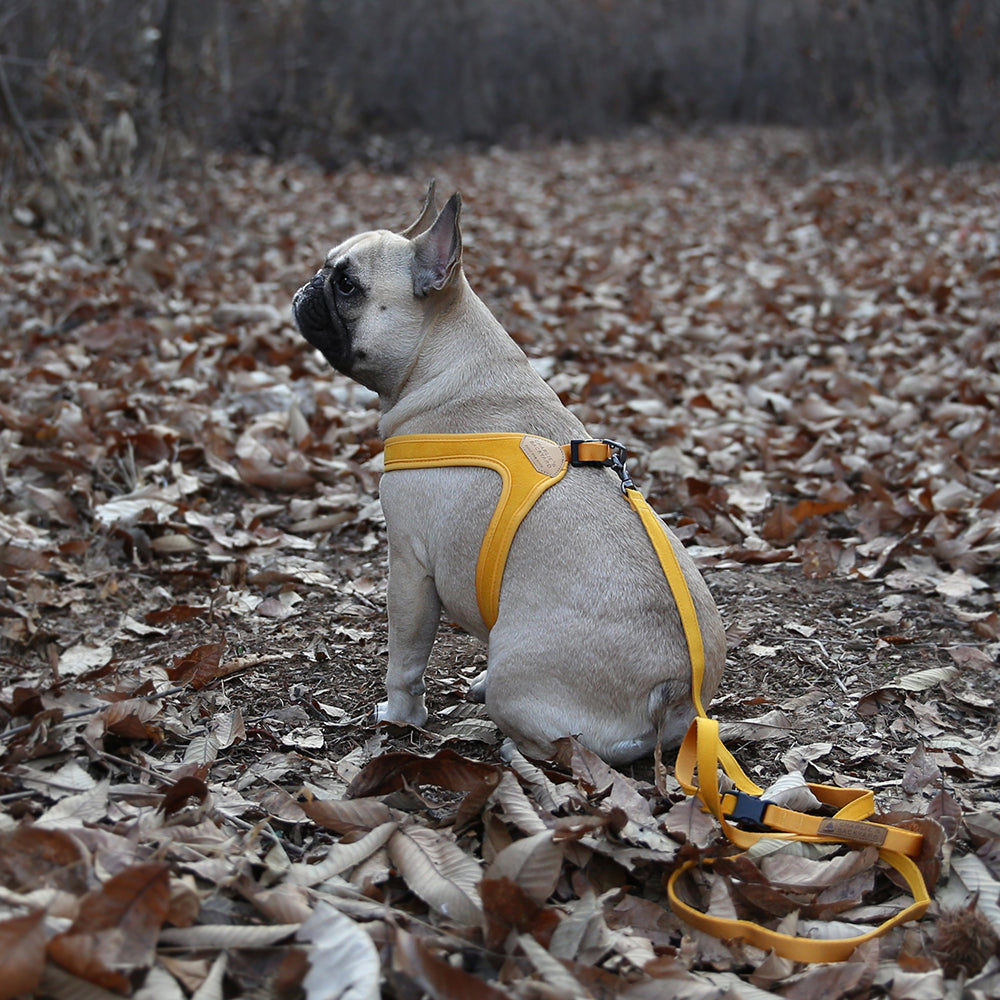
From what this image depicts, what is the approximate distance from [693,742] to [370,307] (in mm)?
1792

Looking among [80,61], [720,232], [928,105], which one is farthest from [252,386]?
[928,105]

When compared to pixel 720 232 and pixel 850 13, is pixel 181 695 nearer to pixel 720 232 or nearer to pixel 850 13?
pixel 720 232

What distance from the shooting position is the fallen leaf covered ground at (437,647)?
2.33m

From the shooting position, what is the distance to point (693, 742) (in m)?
2.99

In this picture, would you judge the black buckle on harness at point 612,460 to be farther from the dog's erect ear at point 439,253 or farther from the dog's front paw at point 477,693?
the dog's front paw at point 477,693

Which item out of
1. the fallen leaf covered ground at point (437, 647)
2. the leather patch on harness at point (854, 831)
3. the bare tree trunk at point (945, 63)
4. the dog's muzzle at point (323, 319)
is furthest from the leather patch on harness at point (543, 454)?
the bare tree trunk at point (945, 63)

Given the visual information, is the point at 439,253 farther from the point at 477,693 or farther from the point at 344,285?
the point at 477,693

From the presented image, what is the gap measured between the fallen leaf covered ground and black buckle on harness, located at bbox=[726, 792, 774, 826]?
0.30 feet

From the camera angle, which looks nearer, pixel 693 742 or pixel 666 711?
pixel 693 742

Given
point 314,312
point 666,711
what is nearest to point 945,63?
point 314,312

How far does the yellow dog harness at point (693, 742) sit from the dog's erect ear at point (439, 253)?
54 centimetres

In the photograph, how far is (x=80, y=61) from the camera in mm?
11602

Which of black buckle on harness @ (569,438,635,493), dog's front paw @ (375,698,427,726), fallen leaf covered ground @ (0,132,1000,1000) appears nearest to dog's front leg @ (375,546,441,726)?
dog's front paw @ (375,698,427,726)

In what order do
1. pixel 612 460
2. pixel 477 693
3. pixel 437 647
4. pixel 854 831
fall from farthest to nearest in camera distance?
pixel 437 647 < pixel 477 693 < pixel 612 460 < pixel 854 831
